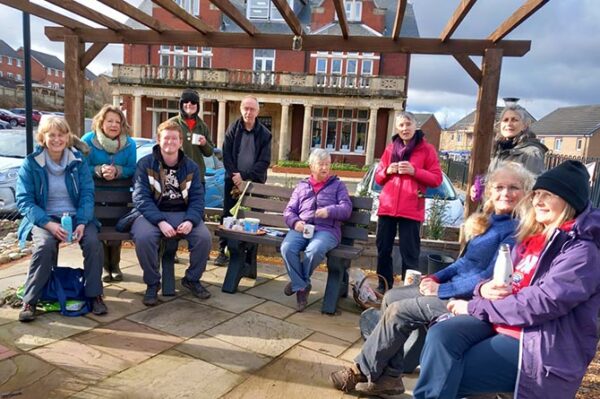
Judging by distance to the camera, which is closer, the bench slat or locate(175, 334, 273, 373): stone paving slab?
locate(175, 334, 273, 373): stone paving slab

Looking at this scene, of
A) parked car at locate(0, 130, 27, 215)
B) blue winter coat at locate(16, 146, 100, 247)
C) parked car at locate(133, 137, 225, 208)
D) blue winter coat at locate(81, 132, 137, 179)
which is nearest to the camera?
blue winter coat at locate(16, 146, 100, 247)

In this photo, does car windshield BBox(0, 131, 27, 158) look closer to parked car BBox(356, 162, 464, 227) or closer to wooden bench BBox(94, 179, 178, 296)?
wooden bench BBox(94, 179, 178, 296)

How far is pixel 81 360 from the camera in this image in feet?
9.34

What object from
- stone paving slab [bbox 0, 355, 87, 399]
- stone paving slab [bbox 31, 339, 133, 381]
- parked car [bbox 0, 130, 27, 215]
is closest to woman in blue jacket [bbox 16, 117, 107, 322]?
stone paving slab [bbox 31, 339, 133, 381]

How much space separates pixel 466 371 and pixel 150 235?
9.14 ft

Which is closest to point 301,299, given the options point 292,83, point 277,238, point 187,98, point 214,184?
point 277,238

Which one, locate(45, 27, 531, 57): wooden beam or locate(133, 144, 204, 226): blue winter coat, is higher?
locate(45, 27, 531, 57): wooden beam

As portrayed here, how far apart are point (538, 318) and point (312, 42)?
404cm

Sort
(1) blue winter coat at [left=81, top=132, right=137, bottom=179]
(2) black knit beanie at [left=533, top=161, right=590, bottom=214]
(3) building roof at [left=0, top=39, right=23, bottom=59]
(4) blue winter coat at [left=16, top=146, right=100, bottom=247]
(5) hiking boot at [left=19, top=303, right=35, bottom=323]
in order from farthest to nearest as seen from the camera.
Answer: (3) building roof at [left=0, top=39, right=23, bottom=59]
(1) blue winter coat at [left=81, top=132, right=137, bottom=179]
(4) blue winter coat at [left=16, top=146, right=100, bottom=247]
(5) hiking boot at [left=19, top=303, right=35, bottom=323]
(2) black knit beanie at [left=533, top=161, right=590, bottom=214]

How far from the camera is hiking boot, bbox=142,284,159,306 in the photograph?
380cm

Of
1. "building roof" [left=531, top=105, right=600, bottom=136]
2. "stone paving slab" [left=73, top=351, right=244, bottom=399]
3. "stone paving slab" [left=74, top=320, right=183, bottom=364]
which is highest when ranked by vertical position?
"building roof" [left=531, top=105, right=600, bottom=136]

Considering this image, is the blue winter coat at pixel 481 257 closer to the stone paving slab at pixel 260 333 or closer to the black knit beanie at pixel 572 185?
the black knit beanie at pixel 572 185

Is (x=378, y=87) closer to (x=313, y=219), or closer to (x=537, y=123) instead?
(x=313, y=219)

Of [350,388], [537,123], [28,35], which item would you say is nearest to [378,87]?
[28,35]
